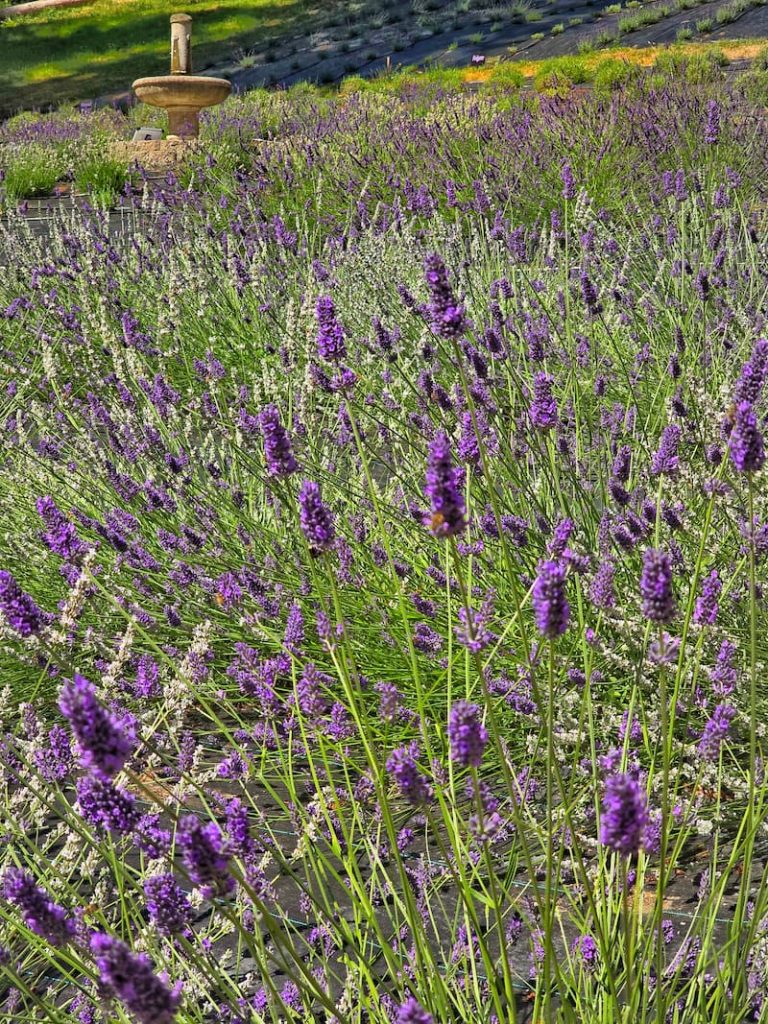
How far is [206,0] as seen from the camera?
1256 inches

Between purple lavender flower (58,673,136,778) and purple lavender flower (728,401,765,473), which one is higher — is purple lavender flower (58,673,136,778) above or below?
below

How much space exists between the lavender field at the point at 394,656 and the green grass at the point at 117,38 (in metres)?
24.0

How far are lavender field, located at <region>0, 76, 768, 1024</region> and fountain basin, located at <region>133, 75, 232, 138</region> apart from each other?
28.8ft

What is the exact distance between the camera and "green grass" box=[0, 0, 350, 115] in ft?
88.5

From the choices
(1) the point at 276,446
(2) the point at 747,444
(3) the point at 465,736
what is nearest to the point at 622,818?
(3) the point at 465,736

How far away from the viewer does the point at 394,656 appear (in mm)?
2432

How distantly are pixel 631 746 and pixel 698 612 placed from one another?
2.64 feet

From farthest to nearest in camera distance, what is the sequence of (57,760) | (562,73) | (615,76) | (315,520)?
(562,73) → (615,76) → (57,760) → (315,520)

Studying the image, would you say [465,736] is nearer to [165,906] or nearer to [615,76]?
[165,906]

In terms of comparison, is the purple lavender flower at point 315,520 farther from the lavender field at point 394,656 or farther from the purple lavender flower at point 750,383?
the purple lavender flower at point 750,383

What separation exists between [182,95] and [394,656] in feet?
42.9

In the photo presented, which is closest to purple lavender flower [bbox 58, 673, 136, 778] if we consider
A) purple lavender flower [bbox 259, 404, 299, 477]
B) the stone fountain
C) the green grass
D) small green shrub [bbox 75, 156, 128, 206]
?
purple lavender flower [bbox 259, 404, 299, 477]

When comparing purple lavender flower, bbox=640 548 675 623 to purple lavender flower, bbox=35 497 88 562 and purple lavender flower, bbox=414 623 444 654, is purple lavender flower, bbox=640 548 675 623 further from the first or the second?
purple lavender flower, bbox=414 623 444 654

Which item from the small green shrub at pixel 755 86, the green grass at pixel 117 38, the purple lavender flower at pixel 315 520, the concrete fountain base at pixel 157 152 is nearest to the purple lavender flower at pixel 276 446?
the purple lavender flower at pixel 315 520
